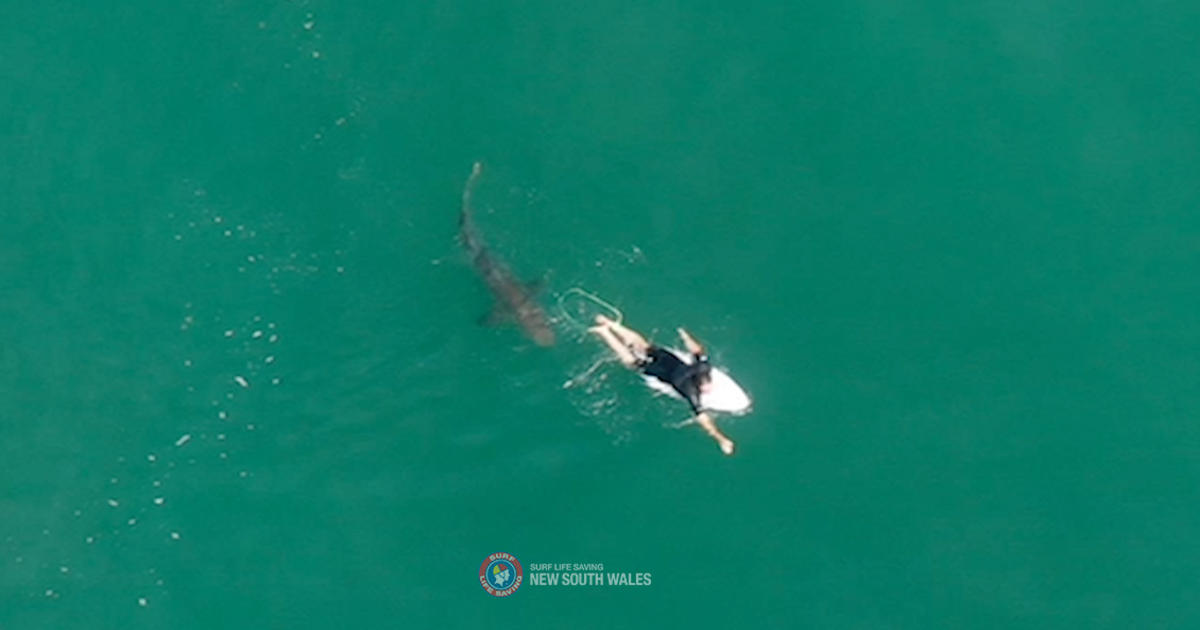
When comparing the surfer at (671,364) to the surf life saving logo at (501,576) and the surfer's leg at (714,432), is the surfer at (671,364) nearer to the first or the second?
the surfer's leg at (714,432)

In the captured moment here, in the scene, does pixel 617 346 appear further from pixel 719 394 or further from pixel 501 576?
pixel 501 576

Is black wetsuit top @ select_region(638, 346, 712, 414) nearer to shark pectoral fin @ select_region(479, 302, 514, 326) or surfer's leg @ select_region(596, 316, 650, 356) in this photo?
surfer's leg @ select_region(596, 316, 650, 356)

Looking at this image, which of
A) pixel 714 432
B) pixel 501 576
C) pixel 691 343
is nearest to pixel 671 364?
pixel 691 343

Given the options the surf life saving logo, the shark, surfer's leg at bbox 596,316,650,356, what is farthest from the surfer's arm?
the surf life saving logo

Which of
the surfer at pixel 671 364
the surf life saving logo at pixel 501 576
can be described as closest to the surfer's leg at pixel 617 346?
the surfer at pixel 671 364

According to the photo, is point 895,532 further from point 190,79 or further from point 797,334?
point 190,79
